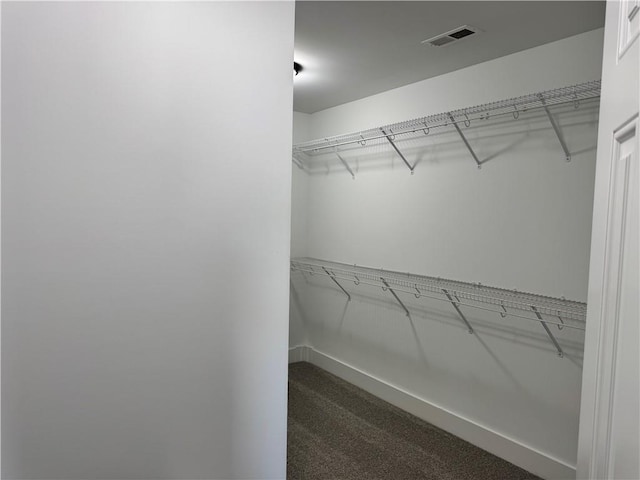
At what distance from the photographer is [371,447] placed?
2.67 metres

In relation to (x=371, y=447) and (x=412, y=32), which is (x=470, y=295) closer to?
(x=371, y=447)

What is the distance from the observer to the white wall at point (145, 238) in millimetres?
1226

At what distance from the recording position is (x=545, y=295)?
7.83ft

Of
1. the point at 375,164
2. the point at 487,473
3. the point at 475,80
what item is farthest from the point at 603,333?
the point at 375,164

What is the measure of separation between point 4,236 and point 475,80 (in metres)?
2.41

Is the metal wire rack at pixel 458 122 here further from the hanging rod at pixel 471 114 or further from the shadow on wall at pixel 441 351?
the shadow on wall at pixel 441 351

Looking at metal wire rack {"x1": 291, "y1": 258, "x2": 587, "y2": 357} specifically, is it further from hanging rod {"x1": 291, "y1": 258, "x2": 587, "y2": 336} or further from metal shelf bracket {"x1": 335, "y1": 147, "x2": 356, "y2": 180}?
metal shelf bracket {"x1": 335, "y1": 147, "x2": 356, "y2": 180}

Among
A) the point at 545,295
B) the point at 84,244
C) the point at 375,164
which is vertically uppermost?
the point at 375,164

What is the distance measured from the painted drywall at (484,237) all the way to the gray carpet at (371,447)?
0.64ft

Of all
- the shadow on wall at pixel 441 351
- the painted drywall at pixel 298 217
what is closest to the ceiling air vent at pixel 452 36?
the shadow on wall at pixel 441 351

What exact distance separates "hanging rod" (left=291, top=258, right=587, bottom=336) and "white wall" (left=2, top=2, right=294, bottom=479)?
1358mm

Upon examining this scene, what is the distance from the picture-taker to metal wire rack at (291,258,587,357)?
224 cm

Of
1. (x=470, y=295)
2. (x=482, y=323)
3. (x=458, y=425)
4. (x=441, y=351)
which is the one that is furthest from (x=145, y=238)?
(x=458, y=425)

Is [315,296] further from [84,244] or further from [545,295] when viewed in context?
[84,244]
